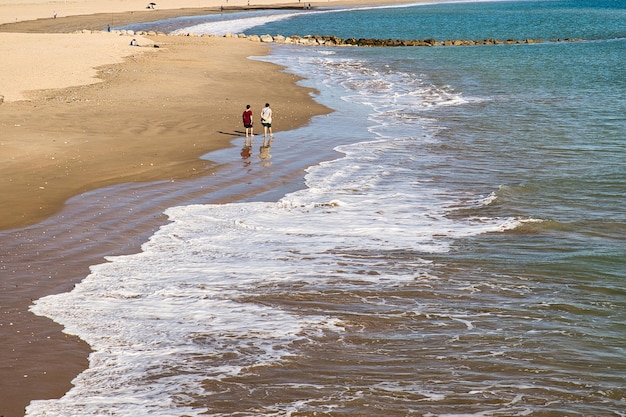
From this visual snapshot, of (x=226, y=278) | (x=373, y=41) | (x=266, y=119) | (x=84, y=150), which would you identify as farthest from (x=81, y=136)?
(x=373, y=41)

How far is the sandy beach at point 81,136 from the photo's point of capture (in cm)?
1080

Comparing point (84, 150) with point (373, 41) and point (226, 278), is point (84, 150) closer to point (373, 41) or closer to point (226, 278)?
point (226, 278)

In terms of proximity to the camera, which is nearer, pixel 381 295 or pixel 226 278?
pixel 381 295

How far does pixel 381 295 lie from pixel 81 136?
14.3 meters

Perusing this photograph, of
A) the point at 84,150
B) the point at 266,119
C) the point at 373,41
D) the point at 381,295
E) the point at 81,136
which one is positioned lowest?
the point at 381,295

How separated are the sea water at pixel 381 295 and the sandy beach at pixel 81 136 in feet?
1.58

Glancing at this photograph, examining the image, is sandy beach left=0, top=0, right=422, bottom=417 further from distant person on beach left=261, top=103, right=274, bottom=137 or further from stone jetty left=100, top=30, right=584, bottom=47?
stone jetty left=100, top=30, right=584, bottom=47

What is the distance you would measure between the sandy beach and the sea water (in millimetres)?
480

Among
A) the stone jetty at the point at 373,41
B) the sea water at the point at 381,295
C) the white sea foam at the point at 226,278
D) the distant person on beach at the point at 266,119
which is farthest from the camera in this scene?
the stone jetty at the point at 373,41

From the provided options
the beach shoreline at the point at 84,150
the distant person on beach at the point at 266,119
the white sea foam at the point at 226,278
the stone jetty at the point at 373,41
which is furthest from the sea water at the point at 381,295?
the stone jetty at the point at 373,41

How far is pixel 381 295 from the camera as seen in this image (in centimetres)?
1238

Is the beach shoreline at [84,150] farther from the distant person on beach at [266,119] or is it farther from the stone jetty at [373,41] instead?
the stone jetty at [373,41]

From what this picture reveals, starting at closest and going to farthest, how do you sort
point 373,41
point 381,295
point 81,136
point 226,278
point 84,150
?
point 381,295 → point 226,278 → point 84,150 → point 81,136 → point 373,41

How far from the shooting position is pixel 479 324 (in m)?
11.4
